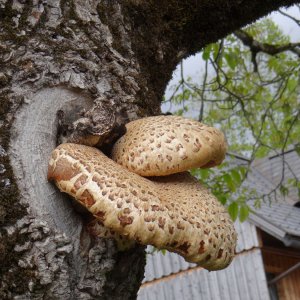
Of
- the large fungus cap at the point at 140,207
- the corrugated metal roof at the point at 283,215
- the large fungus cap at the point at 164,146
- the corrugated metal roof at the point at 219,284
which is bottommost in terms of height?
the large fungus cap at the point at 140,207

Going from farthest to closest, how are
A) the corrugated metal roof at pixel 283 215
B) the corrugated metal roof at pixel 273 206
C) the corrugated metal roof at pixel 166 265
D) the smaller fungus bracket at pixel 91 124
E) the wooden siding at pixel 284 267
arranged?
1. the corrugated metal roof at pixel 166 265
2. the wooden siding at pixel 284 267
3. the corrugated metal roof at pixel 283 215
4. the corrugated metal roof at pixel 273 206
5. the smaller fungus bracket at pixel 91 124

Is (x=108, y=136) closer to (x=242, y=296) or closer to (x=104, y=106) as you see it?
(x=104, y=106)

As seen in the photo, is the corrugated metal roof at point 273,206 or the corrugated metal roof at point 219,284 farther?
the corrugated metal roof at point 219,284

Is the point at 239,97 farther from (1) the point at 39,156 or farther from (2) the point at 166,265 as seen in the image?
(2) the point at 166,265

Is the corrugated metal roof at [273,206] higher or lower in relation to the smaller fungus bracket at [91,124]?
higher

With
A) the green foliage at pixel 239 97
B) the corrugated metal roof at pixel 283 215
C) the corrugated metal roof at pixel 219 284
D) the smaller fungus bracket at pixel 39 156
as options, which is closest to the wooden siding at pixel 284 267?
the corrugated metal roof at pixel 219 284

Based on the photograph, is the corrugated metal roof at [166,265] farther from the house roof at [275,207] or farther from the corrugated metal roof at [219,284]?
the house roof at [275,207]

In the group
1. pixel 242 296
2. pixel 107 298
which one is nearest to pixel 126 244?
pixel 107 298

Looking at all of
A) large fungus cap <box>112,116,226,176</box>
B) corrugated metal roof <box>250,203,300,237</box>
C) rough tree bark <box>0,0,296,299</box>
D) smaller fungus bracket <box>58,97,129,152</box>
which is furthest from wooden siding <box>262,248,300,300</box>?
smaller fungus bracket <box>58,97,129,152</box>
